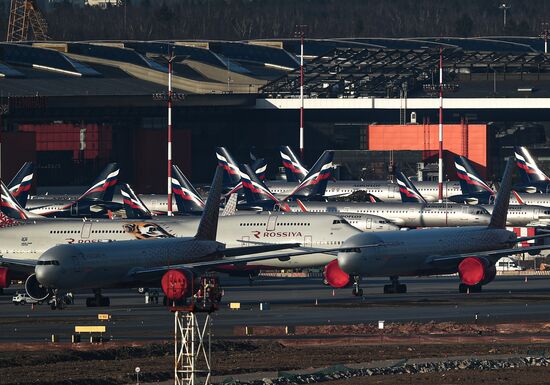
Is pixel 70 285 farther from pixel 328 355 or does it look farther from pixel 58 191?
pixel 58 191

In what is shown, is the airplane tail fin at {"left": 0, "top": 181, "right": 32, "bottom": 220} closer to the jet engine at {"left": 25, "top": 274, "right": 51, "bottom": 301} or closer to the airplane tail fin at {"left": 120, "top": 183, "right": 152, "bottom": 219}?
the airplane tail fin at {"left": 120, "top": 183, "right": 152, "bottom": 219}

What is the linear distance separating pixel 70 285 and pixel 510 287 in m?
28.7

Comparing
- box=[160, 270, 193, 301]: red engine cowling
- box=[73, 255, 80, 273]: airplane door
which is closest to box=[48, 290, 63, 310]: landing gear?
box=[73, 255, 80, 273]: airplane door

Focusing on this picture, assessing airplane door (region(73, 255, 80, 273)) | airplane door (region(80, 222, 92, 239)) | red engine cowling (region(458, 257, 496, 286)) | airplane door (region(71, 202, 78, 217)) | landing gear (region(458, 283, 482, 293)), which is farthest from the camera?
airplane door (region(71, 202, 78, 217))

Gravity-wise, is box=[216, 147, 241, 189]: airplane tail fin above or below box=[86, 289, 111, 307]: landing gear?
above

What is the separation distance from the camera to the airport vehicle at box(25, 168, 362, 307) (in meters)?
78.1

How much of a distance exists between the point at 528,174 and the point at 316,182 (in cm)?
2935

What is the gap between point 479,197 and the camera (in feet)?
512

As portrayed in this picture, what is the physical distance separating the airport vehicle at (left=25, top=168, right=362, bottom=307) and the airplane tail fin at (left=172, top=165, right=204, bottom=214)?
41.8 metres

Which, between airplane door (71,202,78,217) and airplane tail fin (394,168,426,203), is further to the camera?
airplane tail fin (394,168,426,203)

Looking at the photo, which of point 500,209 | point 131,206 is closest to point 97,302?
point 500,209

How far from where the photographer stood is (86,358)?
55.9 meters

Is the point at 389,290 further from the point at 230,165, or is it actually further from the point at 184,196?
the point at 230,165

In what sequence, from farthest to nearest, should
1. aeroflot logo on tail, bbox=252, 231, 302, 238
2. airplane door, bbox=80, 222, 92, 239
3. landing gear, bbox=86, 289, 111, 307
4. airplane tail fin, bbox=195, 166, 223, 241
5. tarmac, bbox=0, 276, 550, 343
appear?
aeroflot logo on tail, bbox=252, 231, 302, 238
airplane door, bbox=80, 222, 92, 239
airplane tail fin, bbox=195, 166, 223, 241
landing gear, bbox=86, 289, 111, 307
tarmac, bbox=0, 276, 550, 343
